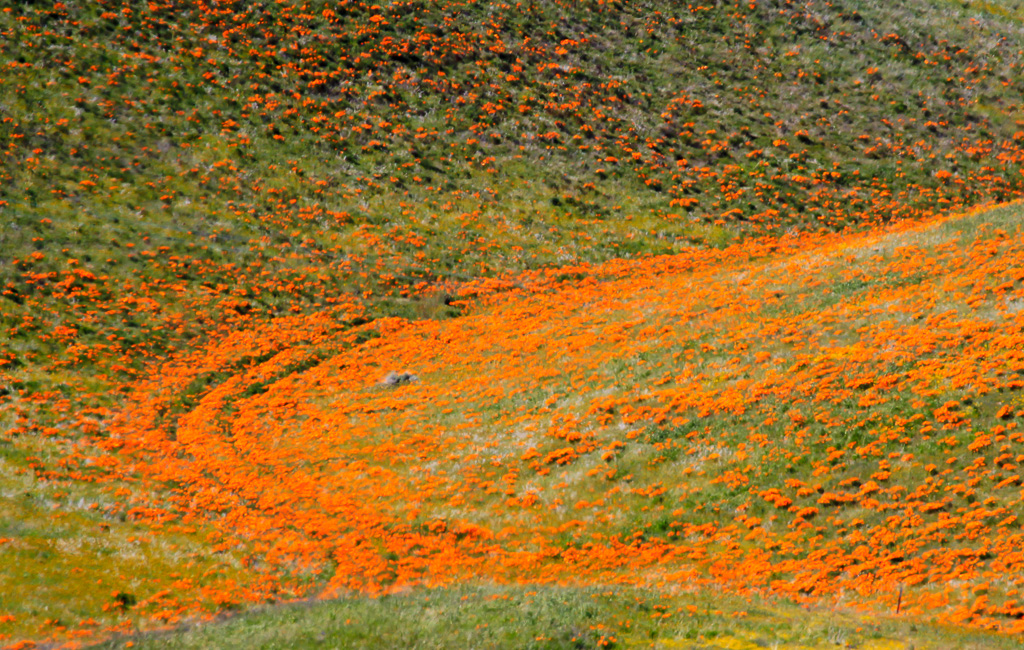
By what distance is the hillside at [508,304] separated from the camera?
20.3 meters

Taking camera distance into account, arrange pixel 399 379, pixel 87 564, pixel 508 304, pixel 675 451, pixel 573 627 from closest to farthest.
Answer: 1. pixel 573 627
2. pixel 87 564
3. pixel 675 451
4. pixel 399 379
5. pixel 508 304

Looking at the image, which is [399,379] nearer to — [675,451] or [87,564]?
[675,451]

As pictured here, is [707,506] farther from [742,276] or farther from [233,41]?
[233,41]

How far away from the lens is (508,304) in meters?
40.5

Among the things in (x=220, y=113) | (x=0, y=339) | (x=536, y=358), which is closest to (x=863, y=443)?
(x=536, y=358)

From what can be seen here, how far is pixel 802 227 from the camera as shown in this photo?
4616 centimetres

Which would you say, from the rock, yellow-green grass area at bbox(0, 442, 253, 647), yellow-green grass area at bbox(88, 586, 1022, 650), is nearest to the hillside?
yellow-green grass area at bbox(0, 442, 253, 647)

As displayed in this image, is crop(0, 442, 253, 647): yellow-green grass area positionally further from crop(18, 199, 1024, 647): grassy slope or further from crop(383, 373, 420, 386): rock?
crop(383, 373, 420, 386): rock

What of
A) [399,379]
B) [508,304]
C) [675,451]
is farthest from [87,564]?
[508,304]

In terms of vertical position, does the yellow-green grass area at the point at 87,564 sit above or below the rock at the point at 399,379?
above

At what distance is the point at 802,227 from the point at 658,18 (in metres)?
A: 28.3

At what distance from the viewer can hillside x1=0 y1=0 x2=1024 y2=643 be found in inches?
800

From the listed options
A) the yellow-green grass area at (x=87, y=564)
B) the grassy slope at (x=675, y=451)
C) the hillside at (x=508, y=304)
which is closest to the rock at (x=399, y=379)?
the hillside at (x=508, y=304)

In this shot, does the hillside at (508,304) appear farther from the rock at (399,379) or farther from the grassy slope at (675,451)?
the rock at (399,379)
